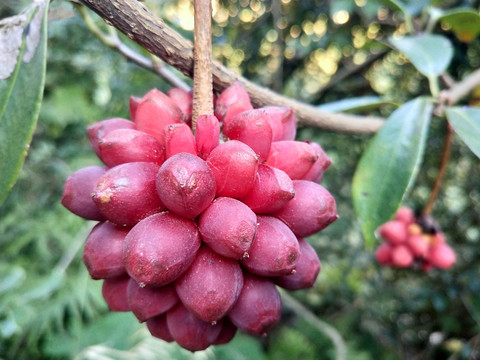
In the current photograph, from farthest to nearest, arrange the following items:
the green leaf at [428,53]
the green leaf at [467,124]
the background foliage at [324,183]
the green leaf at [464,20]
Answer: the background foliage at [324,183] → the green leaf at [464,20] → the green leaf at [428,53] → the green leaf at [467,124]

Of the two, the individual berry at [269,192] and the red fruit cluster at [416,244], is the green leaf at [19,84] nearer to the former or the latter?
the individual berry at [269,192]

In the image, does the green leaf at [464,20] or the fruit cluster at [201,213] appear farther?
the green leaf at [464,20]

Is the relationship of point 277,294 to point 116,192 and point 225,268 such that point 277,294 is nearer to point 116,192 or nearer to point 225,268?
point 225,268

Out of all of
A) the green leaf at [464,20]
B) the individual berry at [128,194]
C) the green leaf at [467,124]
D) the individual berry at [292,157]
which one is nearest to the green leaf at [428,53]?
the green leaf at [464,20]

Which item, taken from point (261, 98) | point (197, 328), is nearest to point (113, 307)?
point (197, 328)

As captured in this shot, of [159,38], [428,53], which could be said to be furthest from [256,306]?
[428,53]

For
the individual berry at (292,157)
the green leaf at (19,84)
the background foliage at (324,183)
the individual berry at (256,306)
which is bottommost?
the background foliage at (324,183)

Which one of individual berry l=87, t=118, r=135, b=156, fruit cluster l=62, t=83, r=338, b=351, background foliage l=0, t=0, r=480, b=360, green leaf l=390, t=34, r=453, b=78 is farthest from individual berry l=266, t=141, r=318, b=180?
background foliage l=0, t=0, r=480, b=360
